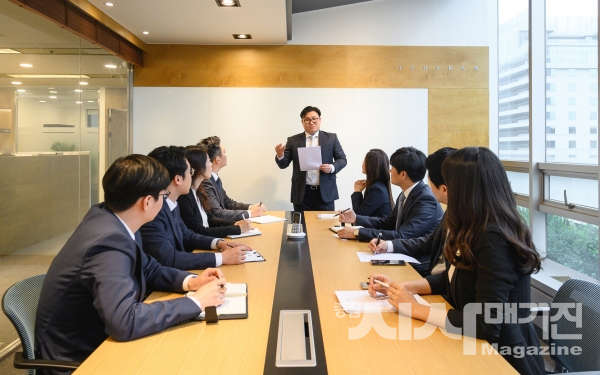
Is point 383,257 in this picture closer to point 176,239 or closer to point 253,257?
point 253,257

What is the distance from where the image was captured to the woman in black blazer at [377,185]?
3.94 meters

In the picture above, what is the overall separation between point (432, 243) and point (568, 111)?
2.37 m

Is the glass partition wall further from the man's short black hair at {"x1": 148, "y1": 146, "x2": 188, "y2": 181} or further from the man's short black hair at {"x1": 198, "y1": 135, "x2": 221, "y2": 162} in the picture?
the man's short black hair at {"x1": 148, "y1": 146, "x2": 188, "y2": 181}

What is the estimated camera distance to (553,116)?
4418 millimetres

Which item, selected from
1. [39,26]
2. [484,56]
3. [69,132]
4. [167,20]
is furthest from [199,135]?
[484,56]

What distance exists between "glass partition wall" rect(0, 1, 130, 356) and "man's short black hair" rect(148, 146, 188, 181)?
1439mm

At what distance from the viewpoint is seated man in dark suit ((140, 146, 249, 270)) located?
2414 millimetres

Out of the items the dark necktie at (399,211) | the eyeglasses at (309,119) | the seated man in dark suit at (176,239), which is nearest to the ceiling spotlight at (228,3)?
the eyeglasses at (309,119)

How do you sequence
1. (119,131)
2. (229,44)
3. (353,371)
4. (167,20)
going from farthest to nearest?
(229,44)
(119,131)
(167,20)
(353,371)

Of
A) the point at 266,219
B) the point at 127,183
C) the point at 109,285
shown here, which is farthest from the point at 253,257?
the point at 266,219

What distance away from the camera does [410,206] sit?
3242 mm

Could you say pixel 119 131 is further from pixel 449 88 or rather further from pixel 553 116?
pixel 553 116

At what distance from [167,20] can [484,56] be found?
404 centimetres

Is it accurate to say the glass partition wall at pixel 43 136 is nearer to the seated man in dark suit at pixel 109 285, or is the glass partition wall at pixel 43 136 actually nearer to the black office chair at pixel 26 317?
the black office chair at pixel 26 317
